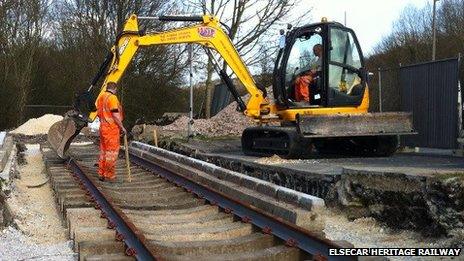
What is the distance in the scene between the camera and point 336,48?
39.9 ft

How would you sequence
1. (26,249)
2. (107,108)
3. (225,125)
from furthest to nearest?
(225,125) → (107,108) → (26,249)

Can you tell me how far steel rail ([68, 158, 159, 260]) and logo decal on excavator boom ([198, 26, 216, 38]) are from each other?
5.09 meters

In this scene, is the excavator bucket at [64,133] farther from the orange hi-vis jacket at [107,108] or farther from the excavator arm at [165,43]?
the orange hi-vis jacket at [107,108]

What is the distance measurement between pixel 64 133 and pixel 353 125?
6.25 metres

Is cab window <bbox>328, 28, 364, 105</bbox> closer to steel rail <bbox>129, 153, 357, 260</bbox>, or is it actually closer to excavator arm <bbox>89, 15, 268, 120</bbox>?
excavator arm <bbox>89, 15, 268, 120</bbox>

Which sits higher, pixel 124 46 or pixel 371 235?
pixel 124 46

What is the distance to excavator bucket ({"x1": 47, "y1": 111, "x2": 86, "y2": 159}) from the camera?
1303cm

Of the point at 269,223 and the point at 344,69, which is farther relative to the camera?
the point at 344,69

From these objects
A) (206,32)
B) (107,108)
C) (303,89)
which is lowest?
(107,108)

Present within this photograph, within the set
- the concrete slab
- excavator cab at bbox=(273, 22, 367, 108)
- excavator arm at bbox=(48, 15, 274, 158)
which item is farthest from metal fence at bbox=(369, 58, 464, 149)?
excavator arm at bbox=(48, 15, 274, 158)

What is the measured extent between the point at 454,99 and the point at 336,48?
2748 mm

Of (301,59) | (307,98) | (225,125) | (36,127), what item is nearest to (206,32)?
(301,59)

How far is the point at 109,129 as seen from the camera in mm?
10508

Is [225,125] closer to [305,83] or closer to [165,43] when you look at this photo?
[165,43]
